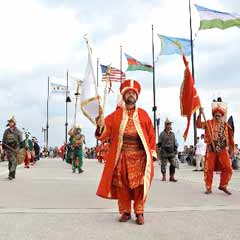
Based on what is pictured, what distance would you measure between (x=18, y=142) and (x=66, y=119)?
48.1 m

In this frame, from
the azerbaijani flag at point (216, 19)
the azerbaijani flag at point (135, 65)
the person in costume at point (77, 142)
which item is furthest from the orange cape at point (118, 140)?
the azerbaijani flag at point (135, 65)

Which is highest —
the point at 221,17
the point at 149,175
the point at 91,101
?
the point at 221,17

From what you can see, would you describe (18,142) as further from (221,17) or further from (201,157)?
(221,17)

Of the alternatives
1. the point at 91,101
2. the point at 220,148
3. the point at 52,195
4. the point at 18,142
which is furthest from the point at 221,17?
the point at 91,101

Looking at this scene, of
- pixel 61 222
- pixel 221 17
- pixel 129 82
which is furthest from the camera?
pixel 221 17

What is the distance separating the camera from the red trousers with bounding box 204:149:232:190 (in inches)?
433

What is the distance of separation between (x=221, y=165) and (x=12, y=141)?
6191 mm

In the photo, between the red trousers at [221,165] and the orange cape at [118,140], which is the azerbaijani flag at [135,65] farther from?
the orange cape at [118,140]

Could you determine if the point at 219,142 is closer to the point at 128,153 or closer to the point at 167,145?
the point at 128,153

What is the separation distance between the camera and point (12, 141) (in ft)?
48.9

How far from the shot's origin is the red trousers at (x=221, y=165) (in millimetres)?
11008

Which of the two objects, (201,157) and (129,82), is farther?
(201,157)

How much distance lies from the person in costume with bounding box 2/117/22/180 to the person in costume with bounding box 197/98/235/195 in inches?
228

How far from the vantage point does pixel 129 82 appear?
7.37m
